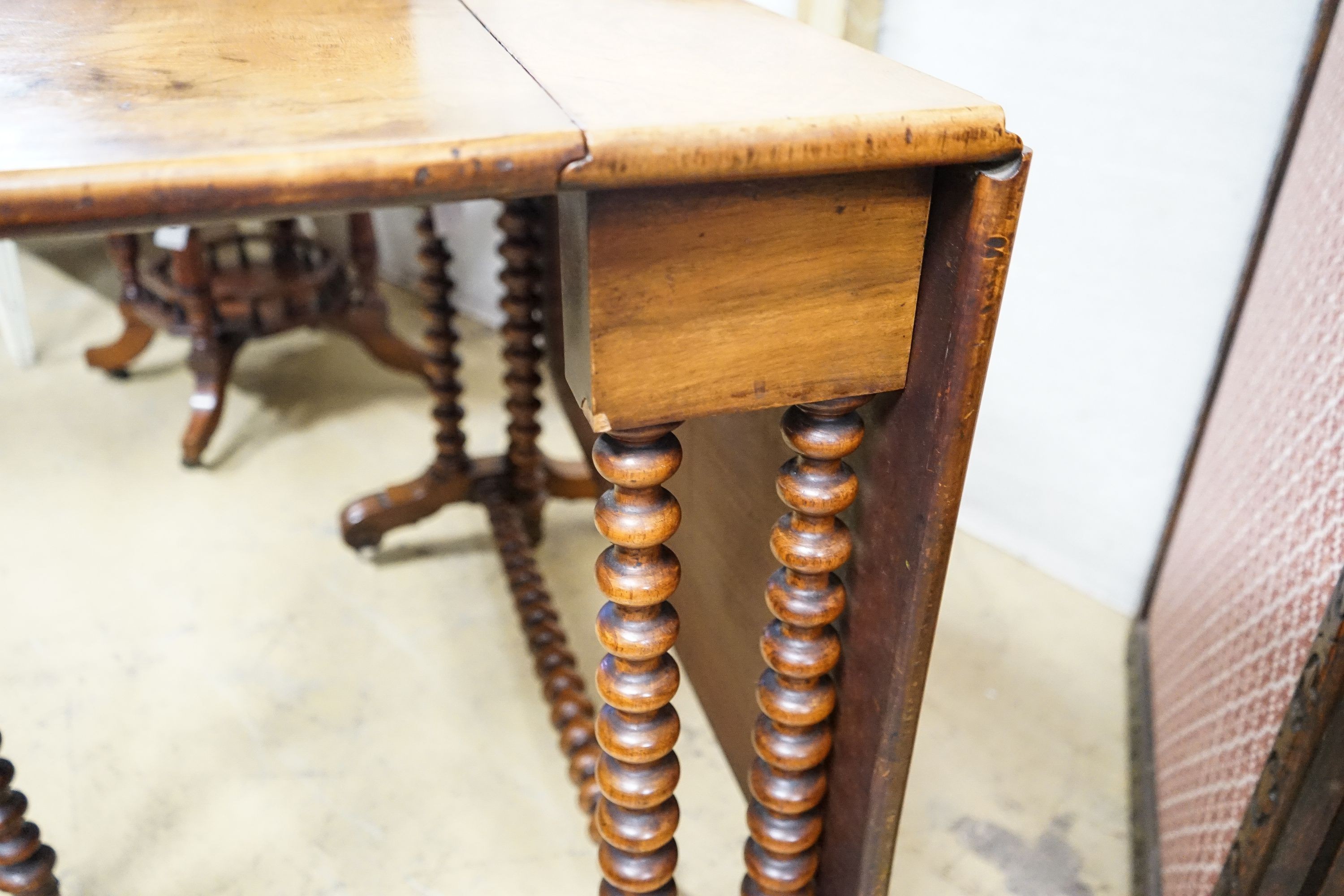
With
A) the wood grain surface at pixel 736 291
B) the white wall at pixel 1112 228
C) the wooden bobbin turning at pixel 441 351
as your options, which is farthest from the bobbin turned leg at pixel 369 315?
the wood grain surface at pixel 736 291

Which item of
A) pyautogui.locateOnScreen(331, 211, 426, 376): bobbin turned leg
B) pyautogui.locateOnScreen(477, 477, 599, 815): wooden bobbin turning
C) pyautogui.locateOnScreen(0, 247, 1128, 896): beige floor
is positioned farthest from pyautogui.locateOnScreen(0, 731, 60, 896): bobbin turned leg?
pyautogui.locateOnScreen(331, 211, 426, 376): bobbin turned leg

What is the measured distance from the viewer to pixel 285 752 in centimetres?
140

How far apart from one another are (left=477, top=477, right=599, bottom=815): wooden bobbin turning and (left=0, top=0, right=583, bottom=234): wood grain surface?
80 centimetres

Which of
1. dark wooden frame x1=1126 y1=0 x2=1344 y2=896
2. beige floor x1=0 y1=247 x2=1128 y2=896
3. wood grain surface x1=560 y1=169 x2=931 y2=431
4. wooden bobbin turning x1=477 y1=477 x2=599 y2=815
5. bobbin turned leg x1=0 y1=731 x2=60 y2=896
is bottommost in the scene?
beige floor x1=0 y1=247 x2=1128 y2=896

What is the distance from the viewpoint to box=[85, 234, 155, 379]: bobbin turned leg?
219 centimetres

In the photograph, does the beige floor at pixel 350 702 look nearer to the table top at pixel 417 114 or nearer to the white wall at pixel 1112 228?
the white wall at pixel 1112 228

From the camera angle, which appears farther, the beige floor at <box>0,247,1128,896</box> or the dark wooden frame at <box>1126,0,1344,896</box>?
the beige floor at <box>0,247,1128,896</box>

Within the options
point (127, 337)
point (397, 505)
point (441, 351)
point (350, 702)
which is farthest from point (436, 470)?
point (127, 337)

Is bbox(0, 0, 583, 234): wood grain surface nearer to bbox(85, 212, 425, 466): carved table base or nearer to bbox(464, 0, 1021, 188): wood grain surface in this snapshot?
bbox(464, 0, 1021, 188): wood grain surface

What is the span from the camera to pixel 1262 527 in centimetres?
108

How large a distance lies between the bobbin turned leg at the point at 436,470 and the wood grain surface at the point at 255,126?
0.93m

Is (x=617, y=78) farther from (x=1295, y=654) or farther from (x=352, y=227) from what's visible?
(x=352, y=227)

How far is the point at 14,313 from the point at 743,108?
7.78ft

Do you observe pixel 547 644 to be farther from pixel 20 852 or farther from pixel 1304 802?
pixel 1304 802
